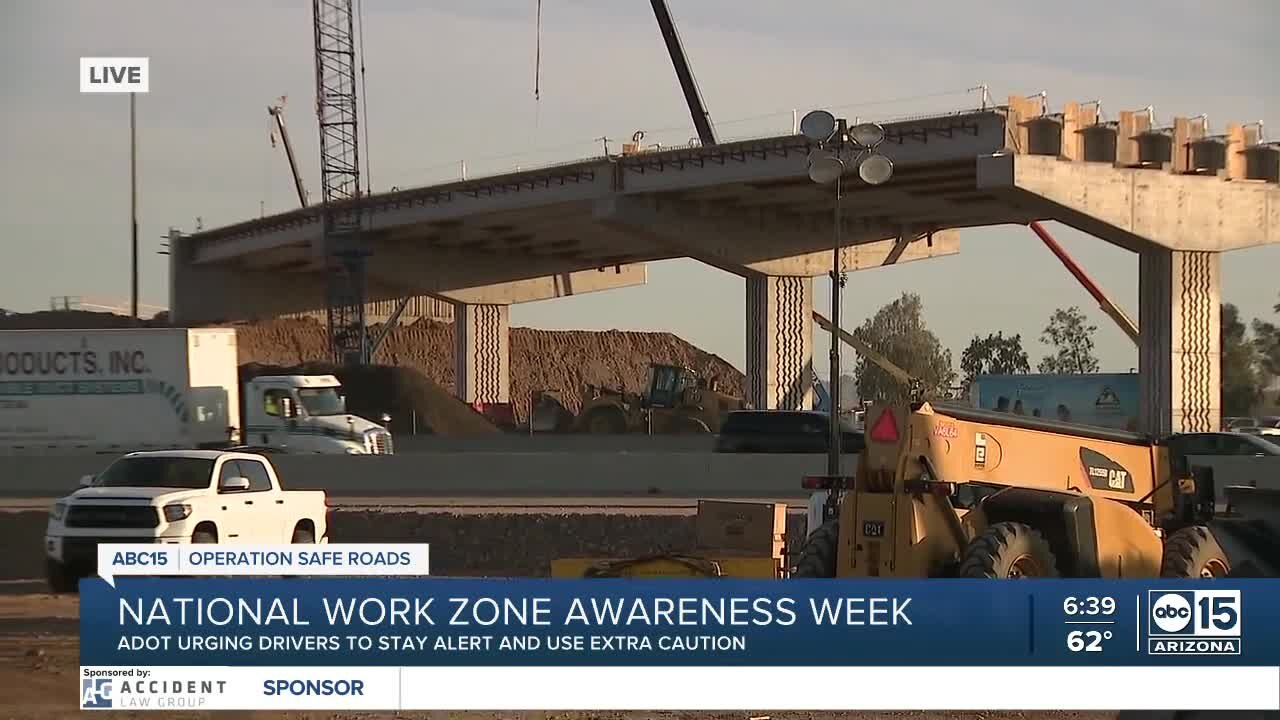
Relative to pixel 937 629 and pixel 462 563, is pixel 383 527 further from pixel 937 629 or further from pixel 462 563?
pixel 937 629

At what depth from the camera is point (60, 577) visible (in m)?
20.5

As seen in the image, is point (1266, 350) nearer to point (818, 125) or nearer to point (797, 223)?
point (797, 223)

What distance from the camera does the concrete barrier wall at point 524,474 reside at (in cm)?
3959

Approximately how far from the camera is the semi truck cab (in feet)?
148

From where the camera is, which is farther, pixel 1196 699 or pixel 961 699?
pixel 961 699

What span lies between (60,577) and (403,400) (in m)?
57.8

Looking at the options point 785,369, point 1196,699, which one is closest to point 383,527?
point 1196,699

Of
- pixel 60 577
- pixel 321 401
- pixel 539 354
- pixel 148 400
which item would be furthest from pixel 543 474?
pixel 539 354

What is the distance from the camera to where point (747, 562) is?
51.0ft

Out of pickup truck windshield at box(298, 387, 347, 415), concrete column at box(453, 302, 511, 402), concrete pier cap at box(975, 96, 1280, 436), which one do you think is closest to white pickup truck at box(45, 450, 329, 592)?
pickup truck windshield at box(298, 387, 347, 415)

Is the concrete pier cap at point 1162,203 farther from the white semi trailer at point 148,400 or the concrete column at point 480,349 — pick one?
the concrete column at point 480,349

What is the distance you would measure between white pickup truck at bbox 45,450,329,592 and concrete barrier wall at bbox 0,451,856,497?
1807 centimetres

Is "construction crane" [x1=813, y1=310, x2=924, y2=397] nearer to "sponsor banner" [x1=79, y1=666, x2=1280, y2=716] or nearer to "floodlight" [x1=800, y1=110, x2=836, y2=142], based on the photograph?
"floodlight" [x1=800, y1=110, x2=836, y2=142]

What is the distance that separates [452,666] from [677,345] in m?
156
